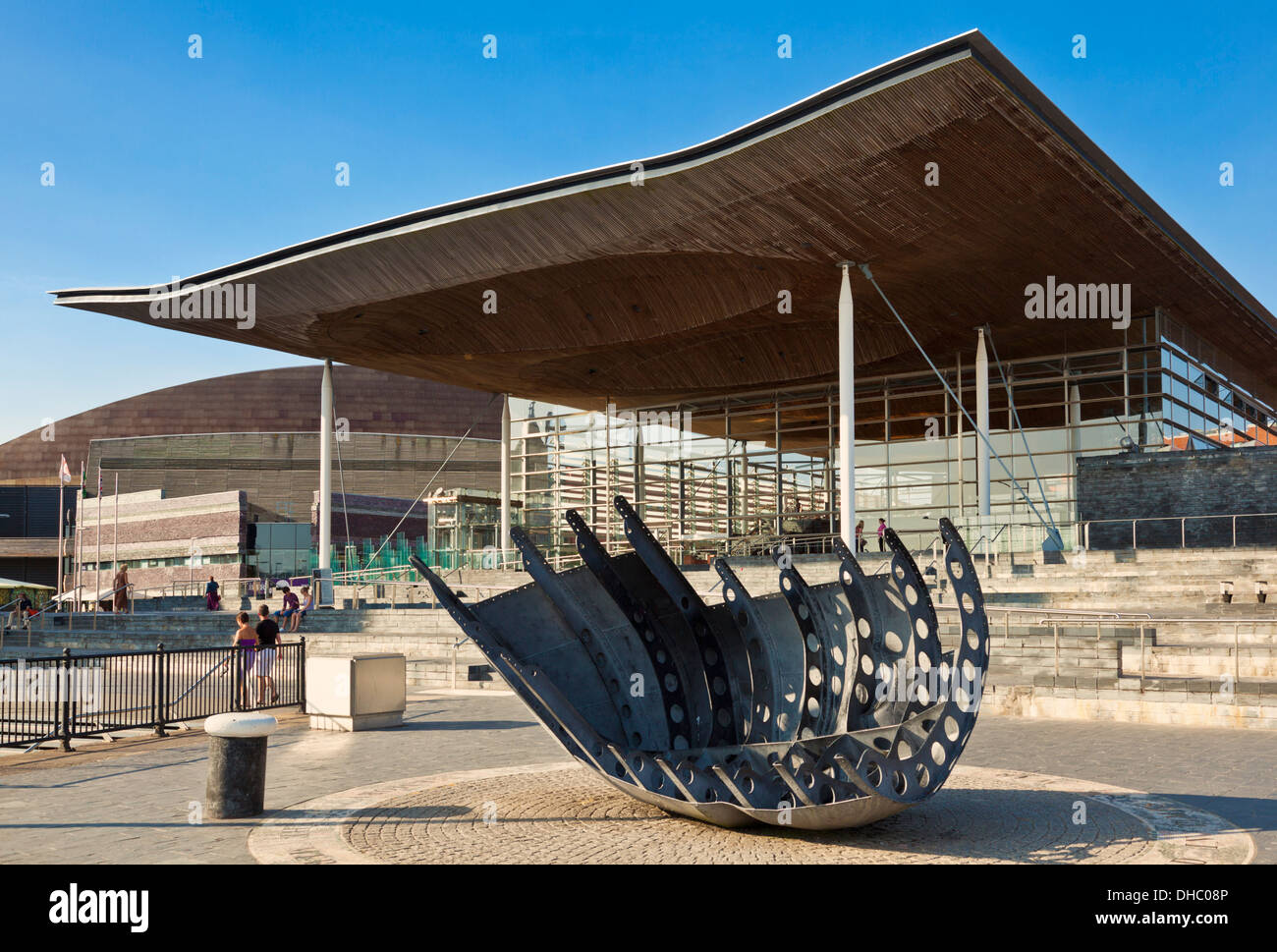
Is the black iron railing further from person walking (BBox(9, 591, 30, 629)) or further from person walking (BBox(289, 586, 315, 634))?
person walking (BBox(9, 591, 30, 629))

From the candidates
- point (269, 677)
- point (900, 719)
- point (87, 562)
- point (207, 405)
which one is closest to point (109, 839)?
point (900, 719)

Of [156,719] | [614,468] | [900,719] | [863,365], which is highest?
[863,365]

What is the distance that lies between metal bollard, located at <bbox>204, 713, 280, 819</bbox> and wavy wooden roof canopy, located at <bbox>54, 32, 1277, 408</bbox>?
1619 centimetres

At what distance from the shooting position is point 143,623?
3183cm

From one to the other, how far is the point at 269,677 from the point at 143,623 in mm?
16446

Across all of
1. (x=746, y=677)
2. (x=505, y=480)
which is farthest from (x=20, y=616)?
(x=746, y=677)

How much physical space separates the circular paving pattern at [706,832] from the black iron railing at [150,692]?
246 inches

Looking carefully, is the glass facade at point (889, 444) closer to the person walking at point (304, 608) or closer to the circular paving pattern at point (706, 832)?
the person walking at point (304, 608)

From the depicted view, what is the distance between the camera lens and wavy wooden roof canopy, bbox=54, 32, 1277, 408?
21938 mm

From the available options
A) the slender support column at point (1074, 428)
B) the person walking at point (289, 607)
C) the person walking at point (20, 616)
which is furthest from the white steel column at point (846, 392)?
the person walking at point (20, 616)

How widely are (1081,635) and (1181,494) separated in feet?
43.8

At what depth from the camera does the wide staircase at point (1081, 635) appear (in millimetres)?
15406

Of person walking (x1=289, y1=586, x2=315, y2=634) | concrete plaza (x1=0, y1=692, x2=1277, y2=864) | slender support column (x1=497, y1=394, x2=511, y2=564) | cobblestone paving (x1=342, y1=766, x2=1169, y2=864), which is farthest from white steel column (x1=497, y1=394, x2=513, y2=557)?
cobblestone paving (x1=342, y1=766, x2=1169, y2=864)
